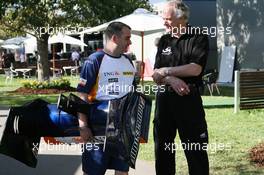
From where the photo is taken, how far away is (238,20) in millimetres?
20281

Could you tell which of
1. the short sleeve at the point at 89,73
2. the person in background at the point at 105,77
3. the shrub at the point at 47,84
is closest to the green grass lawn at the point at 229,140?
the person in background at the point at 105,77

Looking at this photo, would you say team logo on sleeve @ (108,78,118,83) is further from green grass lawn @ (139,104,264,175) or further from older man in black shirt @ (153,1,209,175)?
green grass lawn @ (139,104,264,175)

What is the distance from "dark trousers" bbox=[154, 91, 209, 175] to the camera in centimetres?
484

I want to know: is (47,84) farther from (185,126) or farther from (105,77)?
(105,77)

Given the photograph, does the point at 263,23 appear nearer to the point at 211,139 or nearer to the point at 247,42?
the point at 247,42

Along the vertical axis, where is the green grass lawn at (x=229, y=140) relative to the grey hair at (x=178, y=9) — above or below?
below

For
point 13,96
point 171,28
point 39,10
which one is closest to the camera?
point 171,28

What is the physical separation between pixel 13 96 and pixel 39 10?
143 inches

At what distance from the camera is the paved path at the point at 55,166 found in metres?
6.78

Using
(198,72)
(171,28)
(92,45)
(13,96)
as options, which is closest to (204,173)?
(198,72)

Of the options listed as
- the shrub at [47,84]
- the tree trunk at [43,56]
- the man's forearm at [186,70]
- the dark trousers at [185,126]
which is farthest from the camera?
the tree trunk at [43,56]

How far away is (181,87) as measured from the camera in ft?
15.3

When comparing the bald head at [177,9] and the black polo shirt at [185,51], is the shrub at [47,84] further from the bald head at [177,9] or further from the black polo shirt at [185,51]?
the bald head at [177,9]

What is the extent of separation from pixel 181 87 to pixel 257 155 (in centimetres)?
285
